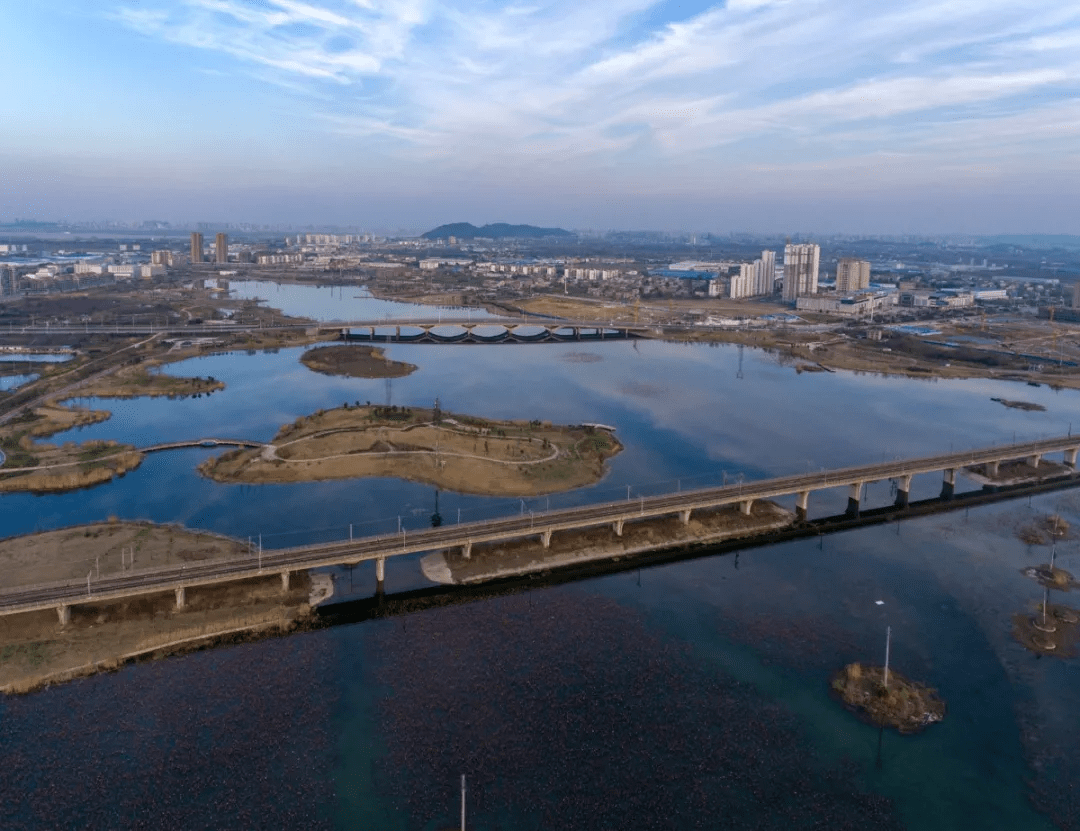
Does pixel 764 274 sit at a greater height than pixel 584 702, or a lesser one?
greater

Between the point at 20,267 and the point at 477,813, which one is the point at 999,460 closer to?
the point at 477,813

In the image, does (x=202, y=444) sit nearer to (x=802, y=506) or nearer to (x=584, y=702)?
(x=584, y=702)

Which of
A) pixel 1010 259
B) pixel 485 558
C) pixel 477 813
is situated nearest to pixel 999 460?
pixel 485 558

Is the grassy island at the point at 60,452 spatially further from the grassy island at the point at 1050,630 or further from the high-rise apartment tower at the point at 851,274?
the high-rise apartment tower at the point at 851,274

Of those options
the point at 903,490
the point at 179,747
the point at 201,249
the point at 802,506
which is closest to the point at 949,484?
the point at 903,490

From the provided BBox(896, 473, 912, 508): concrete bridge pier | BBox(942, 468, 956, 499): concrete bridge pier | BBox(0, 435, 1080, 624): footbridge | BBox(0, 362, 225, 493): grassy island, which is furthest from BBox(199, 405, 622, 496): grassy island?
BBox(942, 468, 956, 499): concrete bridge pier

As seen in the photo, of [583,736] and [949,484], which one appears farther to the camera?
[949,484]
